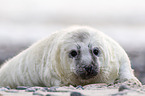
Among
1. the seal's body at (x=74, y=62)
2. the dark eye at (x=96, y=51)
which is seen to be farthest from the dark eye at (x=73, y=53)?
the dark eye at (x=96, y=51)

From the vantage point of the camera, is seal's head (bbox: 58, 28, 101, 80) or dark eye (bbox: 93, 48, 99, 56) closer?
seal's head (bbox: 58, 28, 101, 80)

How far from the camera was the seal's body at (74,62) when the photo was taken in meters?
5.84

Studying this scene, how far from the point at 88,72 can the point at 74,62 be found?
0.42m

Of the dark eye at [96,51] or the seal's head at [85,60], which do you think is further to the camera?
the dark eye at [96,51]

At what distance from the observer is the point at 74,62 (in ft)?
19.3

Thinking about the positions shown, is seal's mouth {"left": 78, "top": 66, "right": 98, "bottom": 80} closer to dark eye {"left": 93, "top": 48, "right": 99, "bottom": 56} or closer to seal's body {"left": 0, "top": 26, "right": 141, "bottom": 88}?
seal's body {"left": 0, "top": 26, "right": 141, "bottom": 88}

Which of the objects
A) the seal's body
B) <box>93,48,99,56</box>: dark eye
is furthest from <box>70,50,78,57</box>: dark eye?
<box>93,48,99,56</box>: dark eye

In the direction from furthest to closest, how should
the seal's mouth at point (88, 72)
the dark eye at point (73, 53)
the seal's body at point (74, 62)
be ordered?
the dark eye at point (73, 53) < the seal's body at point (74, 62) < the seal's mouth at point (88, 72)

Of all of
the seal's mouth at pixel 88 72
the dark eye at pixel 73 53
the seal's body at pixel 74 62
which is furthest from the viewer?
the dark eye at pixel 73 53

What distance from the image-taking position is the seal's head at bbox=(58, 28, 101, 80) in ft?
18.6

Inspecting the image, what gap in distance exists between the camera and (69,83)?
620 centimetres

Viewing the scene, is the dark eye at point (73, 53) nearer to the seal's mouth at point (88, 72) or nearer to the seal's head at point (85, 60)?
the seal's head at point (85, 60)

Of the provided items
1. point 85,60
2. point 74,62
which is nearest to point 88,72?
point 85,60

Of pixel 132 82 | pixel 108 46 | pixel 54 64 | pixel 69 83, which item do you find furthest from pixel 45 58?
pixel 132 82
